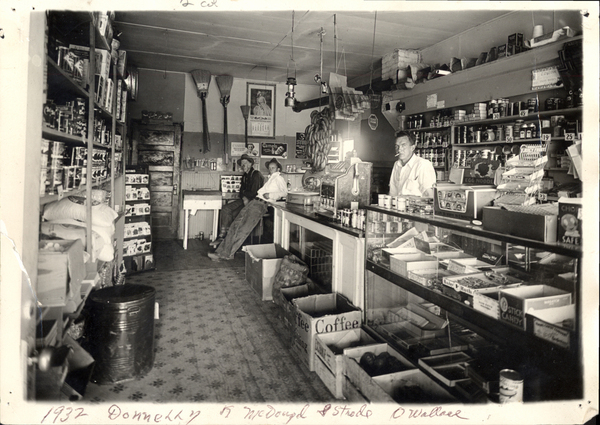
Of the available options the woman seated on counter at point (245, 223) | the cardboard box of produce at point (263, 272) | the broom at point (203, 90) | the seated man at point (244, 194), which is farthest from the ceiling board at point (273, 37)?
the cardboard box of produce at point (263, 272)

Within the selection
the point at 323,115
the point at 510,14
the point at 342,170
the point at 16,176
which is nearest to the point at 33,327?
the point at 16,176

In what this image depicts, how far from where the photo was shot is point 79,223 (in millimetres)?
2727

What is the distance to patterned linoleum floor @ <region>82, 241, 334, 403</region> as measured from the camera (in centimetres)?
261

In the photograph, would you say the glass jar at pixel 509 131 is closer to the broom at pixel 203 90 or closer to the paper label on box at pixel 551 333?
the paper label on box at pixel 551 333

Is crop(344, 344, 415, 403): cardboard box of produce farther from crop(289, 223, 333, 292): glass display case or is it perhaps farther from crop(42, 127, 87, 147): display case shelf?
crop(42, 127, 87, 147): display case shelf

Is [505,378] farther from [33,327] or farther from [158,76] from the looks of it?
[158,76]

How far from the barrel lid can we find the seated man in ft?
14.8

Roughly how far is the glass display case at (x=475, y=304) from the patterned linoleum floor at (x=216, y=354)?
0.80 metres

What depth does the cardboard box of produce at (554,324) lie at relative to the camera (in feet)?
5.55
